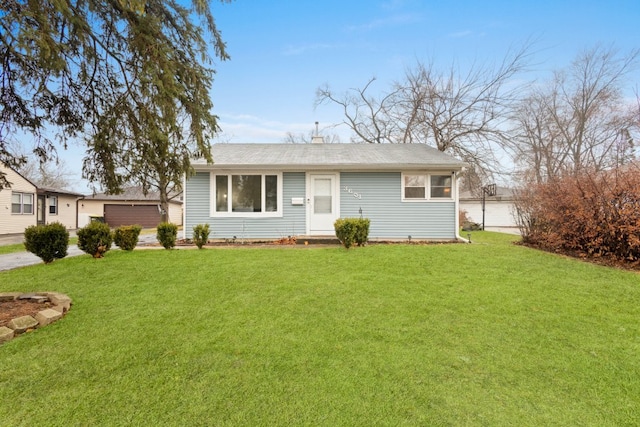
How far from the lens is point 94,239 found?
21.7 feet

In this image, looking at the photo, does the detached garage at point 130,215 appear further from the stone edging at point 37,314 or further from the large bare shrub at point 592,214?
the large bare shrub at point 592,214

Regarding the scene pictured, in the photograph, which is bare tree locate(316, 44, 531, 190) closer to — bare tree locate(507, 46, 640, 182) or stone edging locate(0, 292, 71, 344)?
bare tree locate(507, 46, 640, 182)

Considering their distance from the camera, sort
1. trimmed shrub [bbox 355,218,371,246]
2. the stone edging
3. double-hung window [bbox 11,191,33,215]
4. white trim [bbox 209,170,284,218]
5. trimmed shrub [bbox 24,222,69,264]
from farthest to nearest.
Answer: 1. double-hung window [bbox 11,191,33,215]
2. white trim [bbox 209,170,284,218]
3. trimmed shrub [bbox 355,218,371,246]
4. trimmed shrub [bbox 24,222,69,264]
5. the stone edging

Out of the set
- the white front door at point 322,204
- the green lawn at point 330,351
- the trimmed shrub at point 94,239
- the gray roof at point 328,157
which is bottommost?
the green lawn at point 330,351

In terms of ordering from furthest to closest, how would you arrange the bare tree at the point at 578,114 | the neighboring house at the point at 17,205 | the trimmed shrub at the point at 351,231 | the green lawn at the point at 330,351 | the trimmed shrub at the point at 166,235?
the bare tree at the point at 578,114 < the neighboring house at the point at 17,205 < the trimmed shrub at the point at 166,235 < the trimmed shrub at the point at 351,231 < the green lawn at the point at 330,351

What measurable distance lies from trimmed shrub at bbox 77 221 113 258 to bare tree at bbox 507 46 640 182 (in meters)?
18.4

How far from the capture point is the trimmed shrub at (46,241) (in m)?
6.20

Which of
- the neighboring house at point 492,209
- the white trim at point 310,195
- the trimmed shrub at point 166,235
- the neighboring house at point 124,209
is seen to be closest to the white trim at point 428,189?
the white trim at point 310,195

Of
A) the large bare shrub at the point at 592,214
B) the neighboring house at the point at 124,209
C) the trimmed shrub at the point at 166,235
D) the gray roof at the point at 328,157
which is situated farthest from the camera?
the neighboring house at the point at 124,209

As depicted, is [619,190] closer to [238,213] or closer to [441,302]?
[441,302]

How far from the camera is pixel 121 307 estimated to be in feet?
12.5

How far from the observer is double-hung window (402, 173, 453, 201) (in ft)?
31.6

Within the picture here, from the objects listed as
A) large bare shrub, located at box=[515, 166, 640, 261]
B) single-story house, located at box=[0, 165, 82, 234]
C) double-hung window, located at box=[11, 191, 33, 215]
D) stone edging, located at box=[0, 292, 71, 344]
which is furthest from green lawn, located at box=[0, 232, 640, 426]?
double-hung window, located at box=[11, 191, 33, 215]

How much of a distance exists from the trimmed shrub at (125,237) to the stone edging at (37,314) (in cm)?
305
